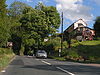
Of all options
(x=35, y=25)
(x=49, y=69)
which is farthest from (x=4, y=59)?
(x=35, y=25)

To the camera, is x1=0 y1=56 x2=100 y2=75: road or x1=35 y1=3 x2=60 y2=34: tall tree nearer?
x1=0 y1=56 x2=100 y2=75: road

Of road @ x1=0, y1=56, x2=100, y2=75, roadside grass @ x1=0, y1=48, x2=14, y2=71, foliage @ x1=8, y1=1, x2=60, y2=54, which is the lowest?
road @ x1=0, y1=56, x2=100, y2=75

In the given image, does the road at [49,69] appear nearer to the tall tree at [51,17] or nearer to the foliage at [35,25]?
the foliage at [35,25]

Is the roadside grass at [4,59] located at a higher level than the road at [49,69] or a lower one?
higher

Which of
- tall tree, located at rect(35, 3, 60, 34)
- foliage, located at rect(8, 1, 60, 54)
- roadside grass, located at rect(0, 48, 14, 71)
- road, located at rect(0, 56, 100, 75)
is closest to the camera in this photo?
road, located at rect(0, 56, 100, 75)

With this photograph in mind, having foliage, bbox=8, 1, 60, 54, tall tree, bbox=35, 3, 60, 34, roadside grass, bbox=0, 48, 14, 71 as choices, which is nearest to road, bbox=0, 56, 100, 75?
roadside grass, bbox=0, 48, 14, 71

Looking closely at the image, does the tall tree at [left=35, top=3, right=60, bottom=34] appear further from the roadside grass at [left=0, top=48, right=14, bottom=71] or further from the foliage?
the roadside grass at [left=0, top=48, right=14, bottom=71]

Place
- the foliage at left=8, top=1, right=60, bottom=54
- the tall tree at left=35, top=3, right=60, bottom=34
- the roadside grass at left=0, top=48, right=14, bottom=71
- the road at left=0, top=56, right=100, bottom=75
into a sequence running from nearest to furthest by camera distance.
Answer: the road at left=0, top=56, right=100, bottom=75 → the roadside grass at left=0, top=48, right=14, bottom=71 → the foliage at left=8, top=1, right=60, bottom=54 → the tall tree at left=35, top=3, right=60, bottom=34

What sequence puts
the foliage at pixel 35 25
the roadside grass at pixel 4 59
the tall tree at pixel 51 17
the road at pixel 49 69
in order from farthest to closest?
the tall tree at pixel 51 17 → the foliage at pixel 35 25 → the roadside grass at pixel 4 59 → the road at pixel 49 69

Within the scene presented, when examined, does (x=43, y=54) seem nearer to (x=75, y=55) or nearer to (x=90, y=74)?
(x=75, y=55)

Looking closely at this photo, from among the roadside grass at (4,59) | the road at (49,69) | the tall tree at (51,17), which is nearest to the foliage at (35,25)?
the tall tree at (51,17)

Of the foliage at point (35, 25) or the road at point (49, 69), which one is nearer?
the road at point (49, 69)

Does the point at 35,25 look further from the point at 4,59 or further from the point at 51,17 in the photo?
the point at 4,59

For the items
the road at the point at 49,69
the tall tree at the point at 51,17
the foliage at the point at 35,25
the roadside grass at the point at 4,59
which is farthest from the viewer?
the tall tree at the point at 51,17
